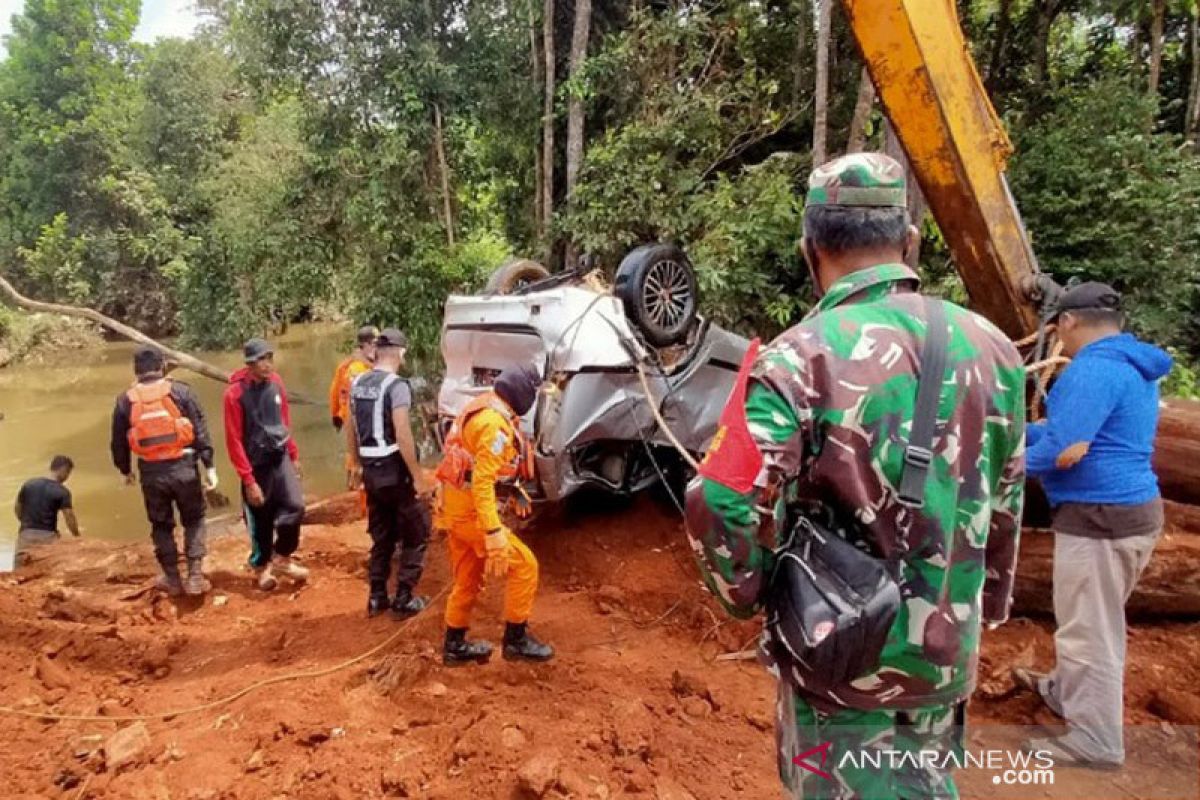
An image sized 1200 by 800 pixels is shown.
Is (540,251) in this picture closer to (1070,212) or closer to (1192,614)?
(1070,212)

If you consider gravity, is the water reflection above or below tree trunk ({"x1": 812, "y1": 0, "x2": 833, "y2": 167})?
below

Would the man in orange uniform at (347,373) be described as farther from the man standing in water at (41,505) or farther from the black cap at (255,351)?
the man standing in water at (41,505)

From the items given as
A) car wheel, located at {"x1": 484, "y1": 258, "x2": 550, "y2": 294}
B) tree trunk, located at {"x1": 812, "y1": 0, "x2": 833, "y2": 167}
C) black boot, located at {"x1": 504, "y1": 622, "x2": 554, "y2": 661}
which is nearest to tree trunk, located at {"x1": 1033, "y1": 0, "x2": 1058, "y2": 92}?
tree trunk, located at {"x1": 812, "y1": 0, "x2": 833, "y2": 167}

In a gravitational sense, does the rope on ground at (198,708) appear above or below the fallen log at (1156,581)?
below

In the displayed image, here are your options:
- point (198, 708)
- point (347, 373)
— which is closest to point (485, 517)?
point (198, 708)

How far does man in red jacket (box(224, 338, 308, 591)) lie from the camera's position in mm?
5203

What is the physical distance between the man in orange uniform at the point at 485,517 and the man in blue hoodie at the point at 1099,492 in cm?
233

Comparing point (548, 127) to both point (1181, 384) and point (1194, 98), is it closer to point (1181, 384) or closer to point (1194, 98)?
point (1181, 384)

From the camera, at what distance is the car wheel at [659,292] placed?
193 inches

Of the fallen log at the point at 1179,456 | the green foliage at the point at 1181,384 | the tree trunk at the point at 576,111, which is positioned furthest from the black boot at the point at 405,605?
the green foliage at the point at 1181,384

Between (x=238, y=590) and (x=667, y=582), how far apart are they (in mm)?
3300

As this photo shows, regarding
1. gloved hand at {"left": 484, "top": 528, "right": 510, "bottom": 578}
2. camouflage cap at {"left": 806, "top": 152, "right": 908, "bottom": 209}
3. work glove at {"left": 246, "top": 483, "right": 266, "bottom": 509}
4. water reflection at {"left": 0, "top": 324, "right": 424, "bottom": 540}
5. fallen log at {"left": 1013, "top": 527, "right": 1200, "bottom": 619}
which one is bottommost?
water reflection at {"left": 0, "top": 324, "right": 424, "bottom": 540}

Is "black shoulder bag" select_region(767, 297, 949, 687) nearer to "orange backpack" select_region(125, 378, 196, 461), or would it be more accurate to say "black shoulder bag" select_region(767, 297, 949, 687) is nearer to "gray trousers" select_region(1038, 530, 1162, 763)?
"gray trousers" select_region(1038, 530, 1162, 763)

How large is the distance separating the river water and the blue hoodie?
9.59 m
